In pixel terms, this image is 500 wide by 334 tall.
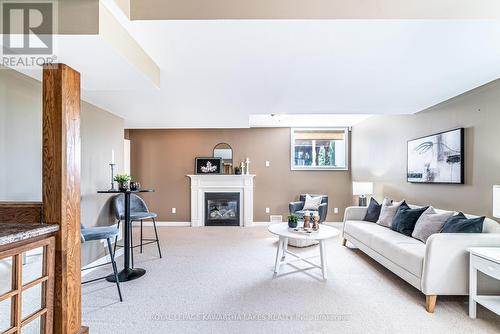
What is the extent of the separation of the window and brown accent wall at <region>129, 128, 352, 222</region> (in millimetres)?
212

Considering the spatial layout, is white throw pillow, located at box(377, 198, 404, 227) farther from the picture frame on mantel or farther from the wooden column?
the wooden column

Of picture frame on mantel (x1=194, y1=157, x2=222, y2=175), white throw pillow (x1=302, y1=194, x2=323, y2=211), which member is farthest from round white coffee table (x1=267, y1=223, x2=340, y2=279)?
picture frame on mantel (x1=194, y1=157, x2=222, y2=175)

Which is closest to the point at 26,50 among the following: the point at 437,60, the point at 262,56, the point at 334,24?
the point at 262,56

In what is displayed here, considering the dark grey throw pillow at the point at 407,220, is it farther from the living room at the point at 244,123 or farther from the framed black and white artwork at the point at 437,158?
the framed black and white artwork at the point at 437,158

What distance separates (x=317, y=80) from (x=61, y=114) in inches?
90.4

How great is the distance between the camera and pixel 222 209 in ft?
20.1

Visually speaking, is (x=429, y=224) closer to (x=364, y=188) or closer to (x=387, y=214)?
(x=387, y=214)

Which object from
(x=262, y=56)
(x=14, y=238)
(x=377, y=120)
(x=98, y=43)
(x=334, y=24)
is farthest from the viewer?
(x=377, y=120)

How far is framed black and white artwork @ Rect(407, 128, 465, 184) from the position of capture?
3148 mm

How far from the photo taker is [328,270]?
3271 millimetres

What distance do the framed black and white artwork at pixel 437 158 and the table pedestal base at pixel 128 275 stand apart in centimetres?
408

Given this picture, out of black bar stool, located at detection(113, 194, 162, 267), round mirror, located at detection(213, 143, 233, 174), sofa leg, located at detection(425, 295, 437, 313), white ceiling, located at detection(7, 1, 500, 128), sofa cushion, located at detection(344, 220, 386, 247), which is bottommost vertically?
sofa leg, located at detection(425, 295, 437, 313)

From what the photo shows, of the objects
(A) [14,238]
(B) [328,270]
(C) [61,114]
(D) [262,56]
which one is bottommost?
(B) [328,270]

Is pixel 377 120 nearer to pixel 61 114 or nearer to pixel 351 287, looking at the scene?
pixel 351 287
